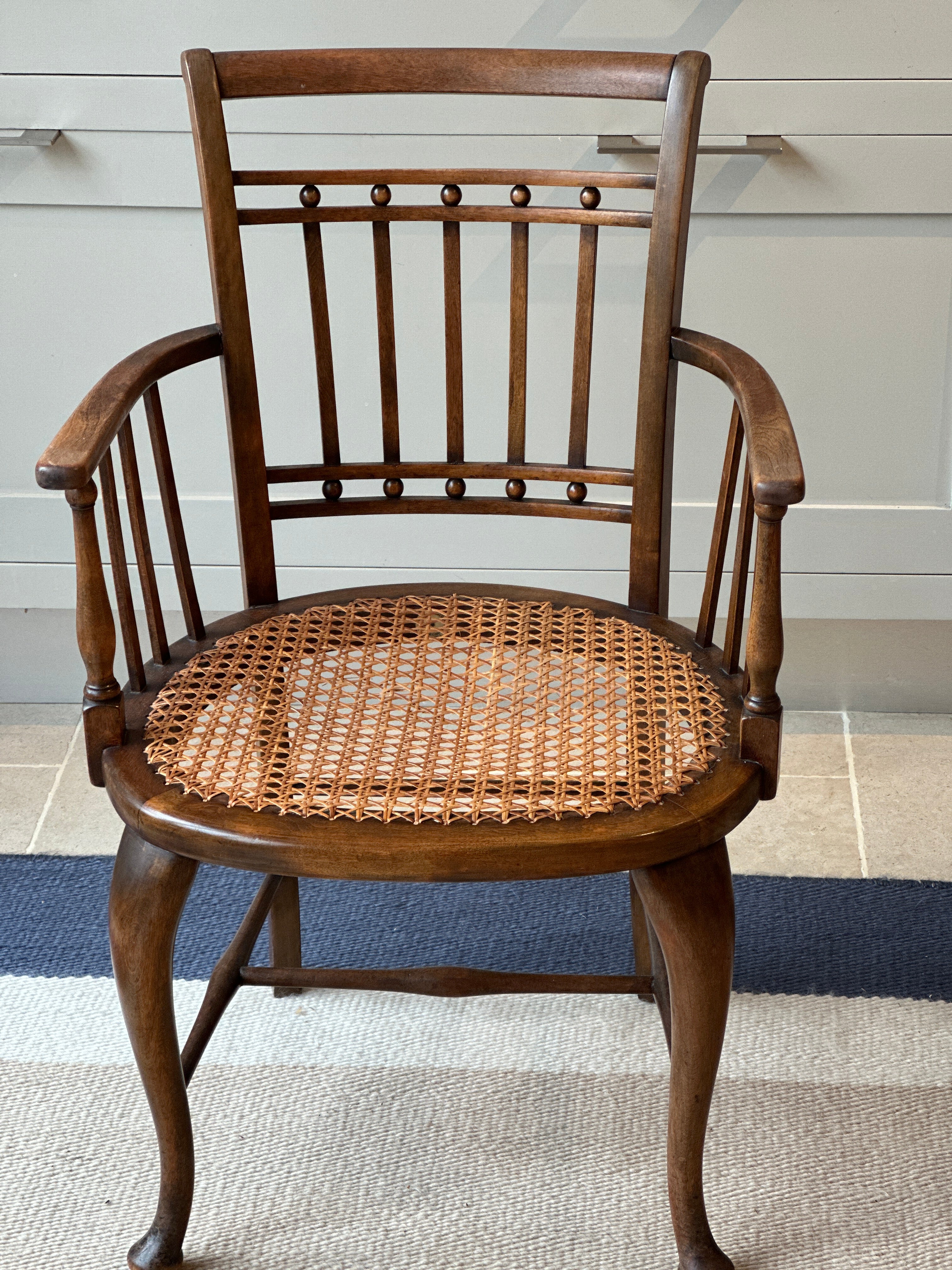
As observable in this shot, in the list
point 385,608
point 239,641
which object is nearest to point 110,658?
point 239,641

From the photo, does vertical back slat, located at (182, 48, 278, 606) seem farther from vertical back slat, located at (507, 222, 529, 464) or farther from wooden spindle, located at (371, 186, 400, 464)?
vertical back slat, located at (507, 222, 529, 464)

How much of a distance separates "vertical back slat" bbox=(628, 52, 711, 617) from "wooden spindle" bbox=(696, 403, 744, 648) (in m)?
0.06

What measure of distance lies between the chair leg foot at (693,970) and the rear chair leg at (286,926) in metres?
0.46

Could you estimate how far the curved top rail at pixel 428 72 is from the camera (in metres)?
1.06

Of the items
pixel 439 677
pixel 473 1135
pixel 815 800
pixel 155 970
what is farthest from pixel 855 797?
pixel 155 970

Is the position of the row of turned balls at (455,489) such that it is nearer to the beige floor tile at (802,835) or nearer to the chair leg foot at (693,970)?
the chair leg foot at (693,970)

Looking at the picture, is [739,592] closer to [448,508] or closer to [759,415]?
[759,415]

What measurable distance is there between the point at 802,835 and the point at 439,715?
2.64 feet

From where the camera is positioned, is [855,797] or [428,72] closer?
[428,72]

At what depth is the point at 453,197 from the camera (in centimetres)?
110

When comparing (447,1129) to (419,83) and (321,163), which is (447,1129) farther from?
(321,163)

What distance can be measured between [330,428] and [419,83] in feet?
0.98

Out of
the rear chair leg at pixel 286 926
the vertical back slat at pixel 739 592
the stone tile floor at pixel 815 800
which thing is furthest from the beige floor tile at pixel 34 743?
the vertical back slat at pixel 739 592

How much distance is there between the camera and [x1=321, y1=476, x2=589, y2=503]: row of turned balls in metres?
1.16
